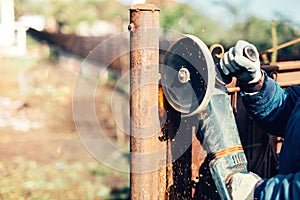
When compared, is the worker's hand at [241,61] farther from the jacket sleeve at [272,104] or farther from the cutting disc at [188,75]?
the jacket sleeve at [272,104]

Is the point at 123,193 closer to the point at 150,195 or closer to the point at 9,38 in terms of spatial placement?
the point at 150,195

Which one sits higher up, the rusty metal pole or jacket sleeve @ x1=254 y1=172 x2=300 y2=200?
the rusty metal pole

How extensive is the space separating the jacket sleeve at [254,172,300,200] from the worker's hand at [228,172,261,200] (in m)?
0.02

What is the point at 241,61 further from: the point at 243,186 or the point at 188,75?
the point at 243,186

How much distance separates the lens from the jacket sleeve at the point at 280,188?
1.58 m

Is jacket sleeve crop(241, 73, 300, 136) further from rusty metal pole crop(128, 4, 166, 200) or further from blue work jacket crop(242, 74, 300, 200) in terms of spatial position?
rusty metal pole crop(128, 4, 166, 200)

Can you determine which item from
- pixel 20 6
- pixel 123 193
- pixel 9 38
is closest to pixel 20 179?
pixel 123 193

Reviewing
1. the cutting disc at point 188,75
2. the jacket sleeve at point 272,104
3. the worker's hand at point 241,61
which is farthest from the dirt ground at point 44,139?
the worker's hand at point 241,61

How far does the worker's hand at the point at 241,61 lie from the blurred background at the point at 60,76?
2.64 meters

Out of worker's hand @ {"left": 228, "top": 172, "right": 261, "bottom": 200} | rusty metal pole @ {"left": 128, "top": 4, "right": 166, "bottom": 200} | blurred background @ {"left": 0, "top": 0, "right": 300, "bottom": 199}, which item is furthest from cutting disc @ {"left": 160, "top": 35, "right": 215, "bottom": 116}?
blurred background @ {"left": 0, "top": 0, "right": 300, "bottom": 199}

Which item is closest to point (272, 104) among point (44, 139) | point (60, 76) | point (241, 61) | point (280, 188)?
point (241, 61)

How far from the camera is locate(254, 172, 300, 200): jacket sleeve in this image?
158 centimetres

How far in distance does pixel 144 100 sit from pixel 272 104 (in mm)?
628

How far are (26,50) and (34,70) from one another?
1.81 feet
